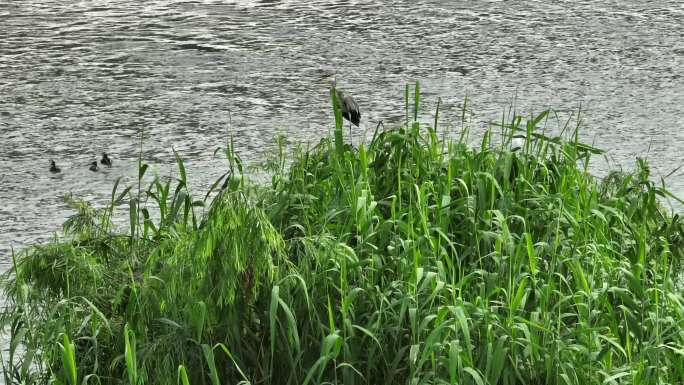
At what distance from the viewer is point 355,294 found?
2320 millimetres

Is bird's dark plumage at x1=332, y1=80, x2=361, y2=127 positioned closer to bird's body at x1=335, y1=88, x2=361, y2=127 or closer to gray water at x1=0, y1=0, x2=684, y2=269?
bird's body at x1=335, y1=88, x2=361, y2=127

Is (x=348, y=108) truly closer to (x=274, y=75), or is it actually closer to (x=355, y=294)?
(x=355, y=294)

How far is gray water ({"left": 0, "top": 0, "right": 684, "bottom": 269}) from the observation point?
13.8 ft

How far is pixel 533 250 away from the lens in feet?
8.03

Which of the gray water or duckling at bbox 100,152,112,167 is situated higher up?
duckling at bbox 100,152,112,167

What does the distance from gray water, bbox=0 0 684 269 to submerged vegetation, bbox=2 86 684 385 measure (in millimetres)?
1057

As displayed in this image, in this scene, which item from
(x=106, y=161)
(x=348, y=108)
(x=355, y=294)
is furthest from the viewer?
(x=106, y=161)

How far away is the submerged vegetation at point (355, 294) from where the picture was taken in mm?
2244

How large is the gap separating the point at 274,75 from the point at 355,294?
2.85 metres

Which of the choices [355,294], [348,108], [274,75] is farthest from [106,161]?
[355,294]

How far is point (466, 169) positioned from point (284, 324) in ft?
2.23

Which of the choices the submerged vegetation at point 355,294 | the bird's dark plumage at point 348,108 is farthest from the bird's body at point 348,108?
the submerged vegetation at point 355,294

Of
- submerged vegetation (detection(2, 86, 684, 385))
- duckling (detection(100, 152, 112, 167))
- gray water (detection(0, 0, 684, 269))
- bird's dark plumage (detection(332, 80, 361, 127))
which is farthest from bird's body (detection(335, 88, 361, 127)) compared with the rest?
duckling (detection(100, 152, 112, 167))

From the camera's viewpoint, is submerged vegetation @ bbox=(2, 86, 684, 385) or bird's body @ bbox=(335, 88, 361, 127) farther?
bird's body @ bbox=(335, 88, 361, 127)
